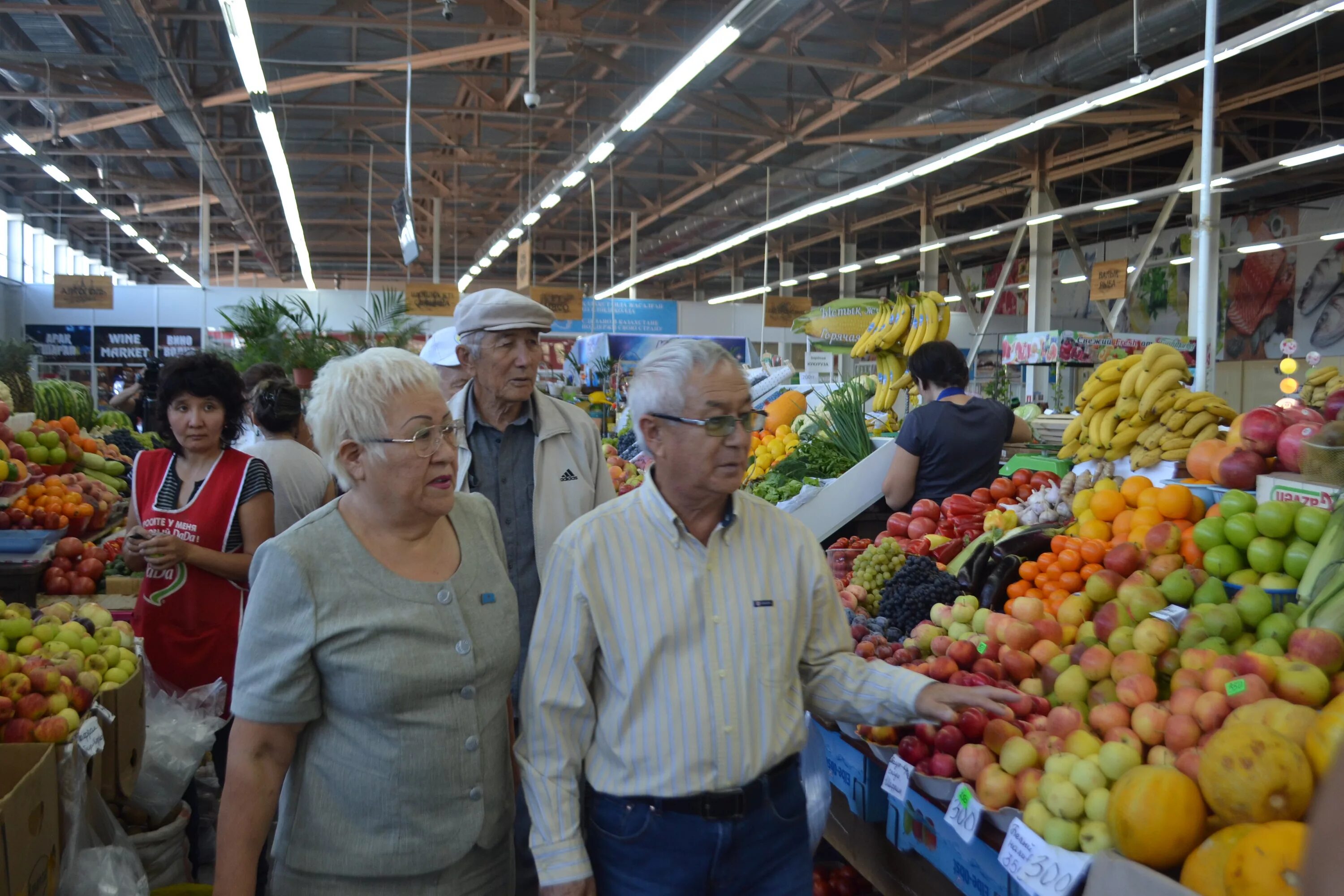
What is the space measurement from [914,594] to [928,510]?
3.57ft

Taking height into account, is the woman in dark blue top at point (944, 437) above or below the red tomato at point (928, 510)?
above

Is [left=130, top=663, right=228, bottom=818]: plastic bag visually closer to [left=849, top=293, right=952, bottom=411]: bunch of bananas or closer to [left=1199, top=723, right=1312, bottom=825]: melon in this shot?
[left=1199, top=723, right=1312, bottom=825]: melon

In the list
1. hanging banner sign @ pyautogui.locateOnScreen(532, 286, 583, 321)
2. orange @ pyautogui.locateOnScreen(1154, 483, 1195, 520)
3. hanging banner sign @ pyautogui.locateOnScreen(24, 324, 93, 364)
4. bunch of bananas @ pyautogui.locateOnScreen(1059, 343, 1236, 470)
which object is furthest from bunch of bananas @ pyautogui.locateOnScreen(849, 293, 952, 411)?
hanging banner sign @ pyautogui.locateOnScreen(24, 324, 93, 364)

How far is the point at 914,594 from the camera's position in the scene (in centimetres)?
318

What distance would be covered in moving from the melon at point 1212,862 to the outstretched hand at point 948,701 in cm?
38

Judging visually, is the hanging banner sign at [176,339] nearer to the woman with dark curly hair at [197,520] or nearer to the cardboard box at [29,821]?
the woman with dark curly hair at [197,520]

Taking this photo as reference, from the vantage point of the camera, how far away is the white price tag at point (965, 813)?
2.03 metres

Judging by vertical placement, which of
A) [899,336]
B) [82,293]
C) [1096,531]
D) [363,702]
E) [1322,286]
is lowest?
[363,702]

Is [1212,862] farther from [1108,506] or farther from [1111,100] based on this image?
[1111,100]

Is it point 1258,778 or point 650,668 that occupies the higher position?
point 650,668

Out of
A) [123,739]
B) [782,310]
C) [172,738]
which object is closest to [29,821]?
[123,739]

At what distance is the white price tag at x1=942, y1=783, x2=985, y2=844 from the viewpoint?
2025 mm

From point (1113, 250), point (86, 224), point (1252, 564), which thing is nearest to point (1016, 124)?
point (1252, 564)

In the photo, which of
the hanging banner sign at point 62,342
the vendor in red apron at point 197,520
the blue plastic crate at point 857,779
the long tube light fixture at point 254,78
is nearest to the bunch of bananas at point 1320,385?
the blue plastic crate at point 857,779
